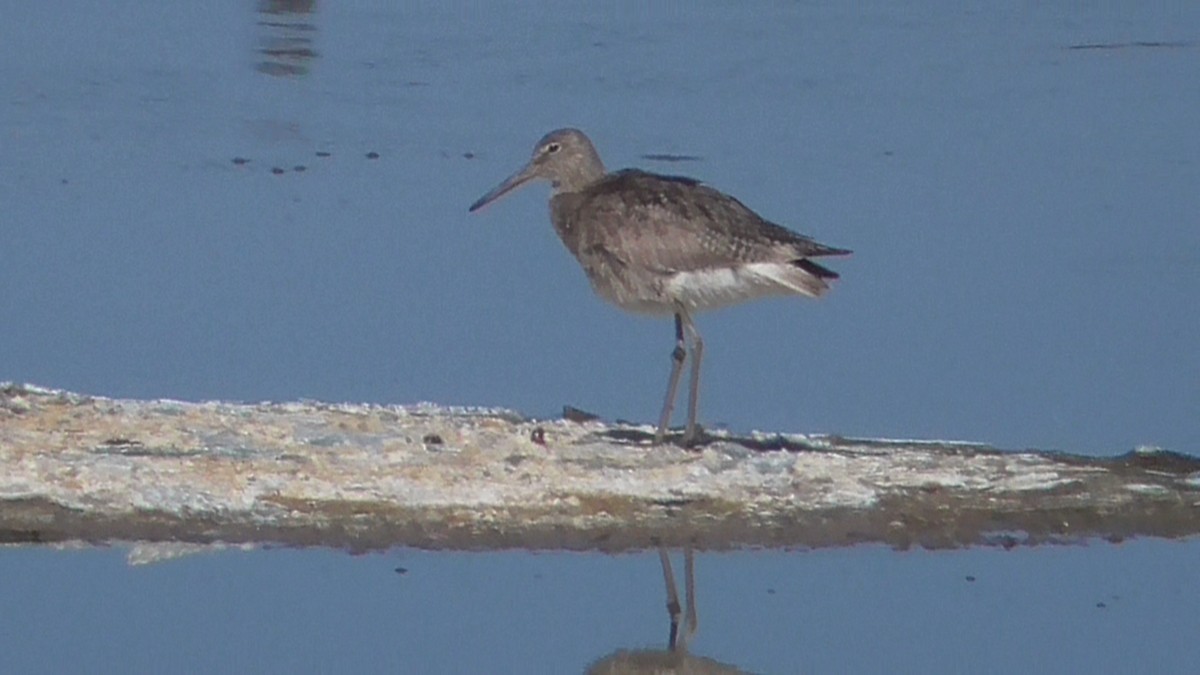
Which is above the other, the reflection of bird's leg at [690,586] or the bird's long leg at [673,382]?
the bird's long leg at [673,382]

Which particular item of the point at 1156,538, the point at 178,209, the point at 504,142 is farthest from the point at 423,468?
the point at 504,142

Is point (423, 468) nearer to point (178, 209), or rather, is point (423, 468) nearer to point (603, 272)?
point (603, 272)

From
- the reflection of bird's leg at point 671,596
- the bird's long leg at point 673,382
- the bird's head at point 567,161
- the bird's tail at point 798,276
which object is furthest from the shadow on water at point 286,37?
the reflection of bird's leg at point 671,596

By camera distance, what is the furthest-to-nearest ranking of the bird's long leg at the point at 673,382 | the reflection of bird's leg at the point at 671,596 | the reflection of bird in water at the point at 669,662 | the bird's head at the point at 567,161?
the bird's head at the point at 567,161 → the bird's long leg at the point at 673,382 → the reflection of bird's leg at the point at 671,596 → the reflection of bird in water at the point at 669,662

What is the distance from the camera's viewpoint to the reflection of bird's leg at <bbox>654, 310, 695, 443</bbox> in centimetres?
856

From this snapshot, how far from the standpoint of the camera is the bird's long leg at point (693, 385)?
851 cm

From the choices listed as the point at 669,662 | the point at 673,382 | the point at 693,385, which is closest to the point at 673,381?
the point at 673,382

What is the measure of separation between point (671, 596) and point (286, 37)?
25.5 ft

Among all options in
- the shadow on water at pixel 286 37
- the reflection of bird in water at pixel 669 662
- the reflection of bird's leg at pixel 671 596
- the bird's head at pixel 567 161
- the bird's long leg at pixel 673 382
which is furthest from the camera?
the shadow on water at pixel 286 37

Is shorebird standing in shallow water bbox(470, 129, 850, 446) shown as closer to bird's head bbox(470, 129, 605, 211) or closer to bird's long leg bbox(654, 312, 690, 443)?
bird's long leg bbox(654, 312, 690, 443)

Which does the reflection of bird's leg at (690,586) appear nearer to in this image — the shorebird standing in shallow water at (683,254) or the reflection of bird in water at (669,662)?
the reflection of bird in water at (669,662)

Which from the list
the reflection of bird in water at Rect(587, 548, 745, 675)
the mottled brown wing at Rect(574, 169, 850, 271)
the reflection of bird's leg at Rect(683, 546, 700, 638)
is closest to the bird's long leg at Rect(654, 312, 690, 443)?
the mottled brown wing at Rect(574, 169, 850, 271)

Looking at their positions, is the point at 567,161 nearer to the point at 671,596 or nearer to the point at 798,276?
the point at 798,276

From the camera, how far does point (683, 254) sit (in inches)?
339
